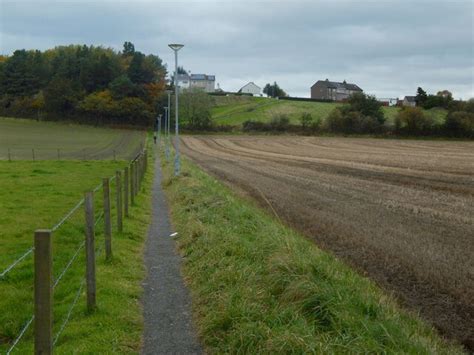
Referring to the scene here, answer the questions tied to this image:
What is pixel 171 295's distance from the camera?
8891 millimetres

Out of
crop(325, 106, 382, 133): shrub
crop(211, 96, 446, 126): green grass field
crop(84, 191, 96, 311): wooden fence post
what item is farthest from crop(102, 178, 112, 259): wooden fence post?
crop(211, 96, 446, 126): green grass field

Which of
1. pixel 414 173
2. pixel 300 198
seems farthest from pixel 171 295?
pixel 414 173

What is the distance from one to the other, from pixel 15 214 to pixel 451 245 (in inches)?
485

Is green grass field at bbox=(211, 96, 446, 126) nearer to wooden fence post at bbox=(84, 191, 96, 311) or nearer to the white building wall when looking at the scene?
the white building wall

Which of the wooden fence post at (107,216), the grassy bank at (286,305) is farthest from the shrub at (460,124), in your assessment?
the wooden fence post at (107,216)

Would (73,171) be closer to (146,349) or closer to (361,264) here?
(361,264)

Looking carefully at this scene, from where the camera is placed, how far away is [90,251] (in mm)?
7746

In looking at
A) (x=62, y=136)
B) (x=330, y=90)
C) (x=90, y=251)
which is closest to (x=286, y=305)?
(x=90, y=251)

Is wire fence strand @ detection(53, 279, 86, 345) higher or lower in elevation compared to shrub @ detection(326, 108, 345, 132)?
lower

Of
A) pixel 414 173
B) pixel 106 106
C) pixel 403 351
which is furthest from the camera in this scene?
pixel 106 106

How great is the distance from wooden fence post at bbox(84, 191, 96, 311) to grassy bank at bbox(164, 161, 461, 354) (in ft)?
4.86

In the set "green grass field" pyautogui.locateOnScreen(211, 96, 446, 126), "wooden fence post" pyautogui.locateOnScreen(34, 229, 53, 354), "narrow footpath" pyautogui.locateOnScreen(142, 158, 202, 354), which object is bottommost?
"narrow footpath" pyautogui.locateOnScreen(142, 158, 202, 354)

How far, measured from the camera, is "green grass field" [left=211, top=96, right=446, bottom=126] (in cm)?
11394

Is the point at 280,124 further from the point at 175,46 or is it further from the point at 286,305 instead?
the point at 286,305
